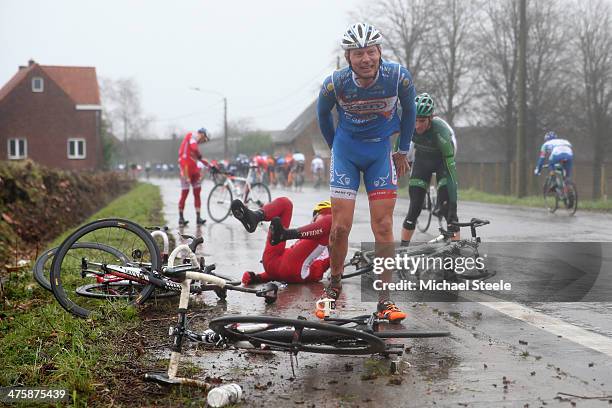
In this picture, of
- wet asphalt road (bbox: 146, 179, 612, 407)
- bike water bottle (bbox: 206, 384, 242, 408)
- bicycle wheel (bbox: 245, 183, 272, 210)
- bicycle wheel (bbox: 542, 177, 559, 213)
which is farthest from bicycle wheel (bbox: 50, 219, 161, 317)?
bicycle wheel (bbox: 542, 177, 559, 213)

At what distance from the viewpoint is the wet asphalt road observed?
4219 millimetres

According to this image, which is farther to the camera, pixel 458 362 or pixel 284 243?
pixel 284 243

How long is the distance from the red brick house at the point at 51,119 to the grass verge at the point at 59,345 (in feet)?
172

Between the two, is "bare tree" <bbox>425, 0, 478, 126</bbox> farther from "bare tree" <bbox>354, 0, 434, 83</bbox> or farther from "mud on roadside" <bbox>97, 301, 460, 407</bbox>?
"mud on roadside" <bbox>97, 301, 460, 407</bbox>

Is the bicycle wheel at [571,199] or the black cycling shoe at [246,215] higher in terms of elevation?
the black cycling shoe at [246,215]

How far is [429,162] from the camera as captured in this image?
384 inches

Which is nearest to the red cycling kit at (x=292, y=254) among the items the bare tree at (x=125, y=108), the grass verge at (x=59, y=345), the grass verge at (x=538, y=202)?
the grass verge at (x=59, y=345)

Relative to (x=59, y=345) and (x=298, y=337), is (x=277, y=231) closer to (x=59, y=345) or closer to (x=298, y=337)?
(x=59, y=345)

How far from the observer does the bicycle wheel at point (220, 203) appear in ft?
54.9

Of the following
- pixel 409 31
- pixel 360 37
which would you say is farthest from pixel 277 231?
pixel 409 31

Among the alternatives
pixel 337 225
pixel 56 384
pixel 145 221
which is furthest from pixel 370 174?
pixel 145 221

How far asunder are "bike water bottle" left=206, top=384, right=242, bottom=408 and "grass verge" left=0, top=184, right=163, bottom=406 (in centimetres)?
67

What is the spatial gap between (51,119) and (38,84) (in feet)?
9.70

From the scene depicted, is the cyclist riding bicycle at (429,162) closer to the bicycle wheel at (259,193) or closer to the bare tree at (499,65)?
the bicycle wheel at (259,193)
